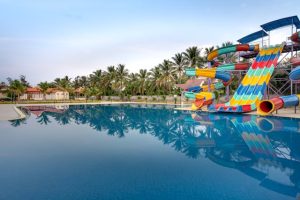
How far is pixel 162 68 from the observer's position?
46.8 m

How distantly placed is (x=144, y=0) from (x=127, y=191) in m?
14.9

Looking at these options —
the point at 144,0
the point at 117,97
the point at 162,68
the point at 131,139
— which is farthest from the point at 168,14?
the point at 117,97

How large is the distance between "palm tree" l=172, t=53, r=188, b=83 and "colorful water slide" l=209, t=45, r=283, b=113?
24007 millimetres

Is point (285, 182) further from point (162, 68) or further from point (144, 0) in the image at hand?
point (162, 68)

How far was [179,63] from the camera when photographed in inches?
1770

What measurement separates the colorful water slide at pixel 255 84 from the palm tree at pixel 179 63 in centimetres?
2401

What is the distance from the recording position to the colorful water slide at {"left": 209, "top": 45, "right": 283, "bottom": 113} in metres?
17.6

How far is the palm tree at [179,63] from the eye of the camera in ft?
146

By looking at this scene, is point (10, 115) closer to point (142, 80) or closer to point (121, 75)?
point (142, 80)

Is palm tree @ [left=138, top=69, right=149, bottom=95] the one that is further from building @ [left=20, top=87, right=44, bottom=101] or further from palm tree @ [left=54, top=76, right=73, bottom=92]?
building @ [left=20, top=87, right=44, bottom=101]

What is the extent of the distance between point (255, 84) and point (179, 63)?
27.1 meters

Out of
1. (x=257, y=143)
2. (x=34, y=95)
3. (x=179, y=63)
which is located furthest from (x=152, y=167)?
(x=34, y=95)

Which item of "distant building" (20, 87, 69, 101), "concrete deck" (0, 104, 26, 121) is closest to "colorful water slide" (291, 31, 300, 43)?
"concrete deck" (0, 104, 26, 121)

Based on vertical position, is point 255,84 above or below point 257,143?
above
